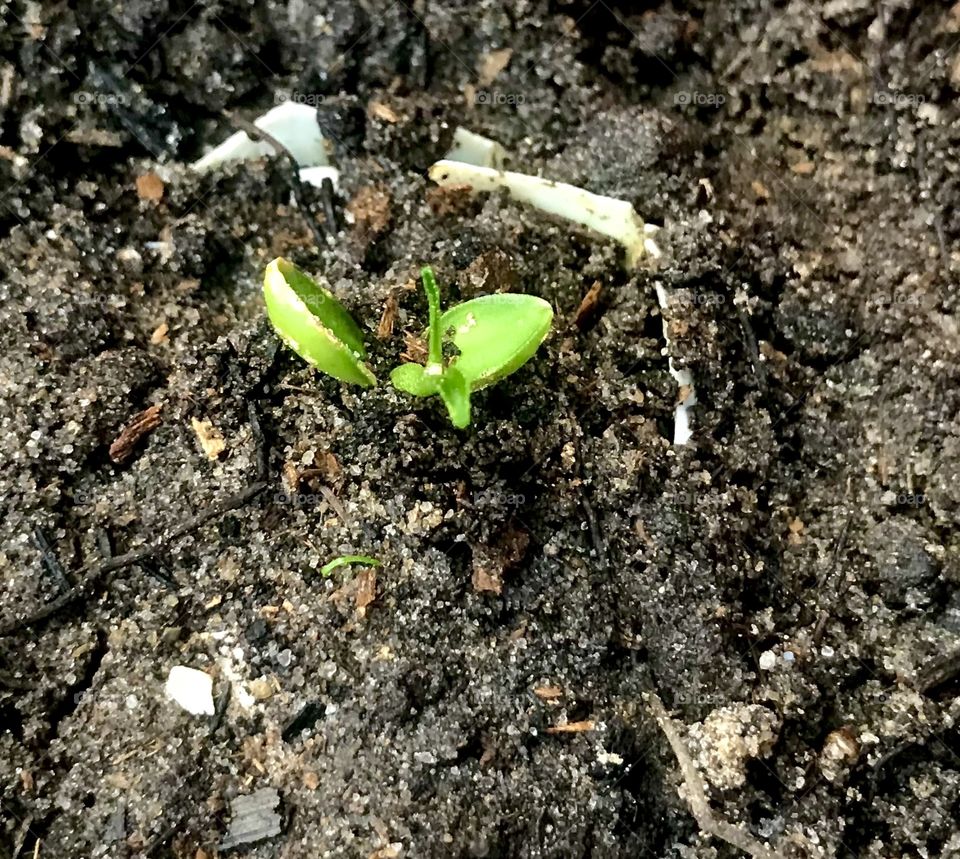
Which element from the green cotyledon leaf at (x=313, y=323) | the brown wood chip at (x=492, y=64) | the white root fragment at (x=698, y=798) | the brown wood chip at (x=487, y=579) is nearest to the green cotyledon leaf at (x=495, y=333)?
the green cotyledon leaf at (x=313, y=323)

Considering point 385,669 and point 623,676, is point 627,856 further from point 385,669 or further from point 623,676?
point 385,669

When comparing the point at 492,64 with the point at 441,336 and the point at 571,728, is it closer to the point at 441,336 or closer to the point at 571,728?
the point at 441,336

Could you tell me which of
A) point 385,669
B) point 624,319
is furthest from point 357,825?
point 624,319

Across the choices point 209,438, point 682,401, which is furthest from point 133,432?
point 682,401

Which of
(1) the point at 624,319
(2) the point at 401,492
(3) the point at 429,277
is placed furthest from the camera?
(1) the point at 624,319

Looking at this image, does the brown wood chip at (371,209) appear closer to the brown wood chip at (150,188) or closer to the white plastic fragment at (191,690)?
the brown wood chip at (150,188)

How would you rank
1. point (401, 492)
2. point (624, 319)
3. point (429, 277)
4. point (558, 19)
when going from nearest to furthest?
1. point (429, 277)
2. point (401, 492)
3. point (624, 319)
4. point (558, 19)

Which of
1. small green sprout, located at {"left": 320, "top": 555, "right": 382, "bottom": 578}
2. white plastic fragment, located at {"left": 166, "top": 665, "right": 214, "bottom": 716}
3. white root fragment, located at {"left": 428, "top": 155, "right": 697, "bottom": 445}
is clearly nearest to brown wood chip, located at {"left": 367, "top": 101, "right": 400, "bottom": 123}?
white root fragment, located at {"left": 428, "top": 155, "right": 697, "bottom": 445}
